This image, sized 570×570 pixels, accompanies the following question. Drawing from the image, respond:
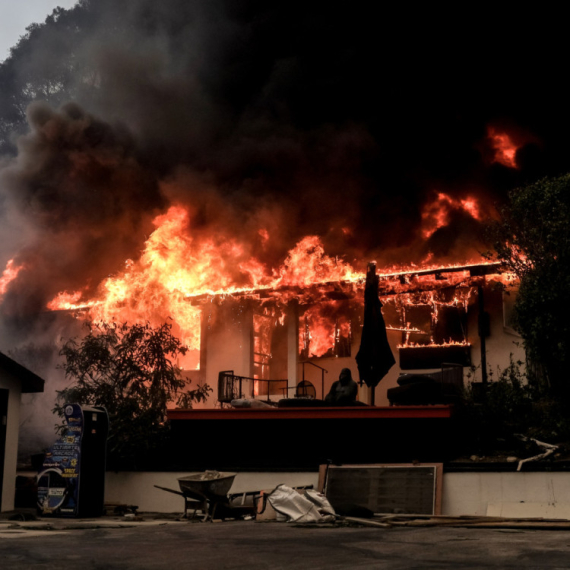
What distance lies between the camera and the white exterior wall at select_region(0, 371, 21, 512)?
12672 millimetres

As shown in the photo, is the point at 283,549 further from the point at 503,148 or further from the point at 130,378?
the point at 503,148

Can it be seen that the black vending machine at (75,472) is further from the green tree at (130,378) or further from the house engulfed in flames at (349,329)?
the house engulfed in flames at (349,329)

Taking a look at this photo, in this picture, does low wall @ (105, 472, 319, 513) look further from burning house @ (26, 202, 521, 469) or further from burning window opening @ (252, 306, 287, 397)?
burning window opening @ (252, 306, 287, 397)

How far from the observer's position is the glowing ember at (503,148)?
2632cm

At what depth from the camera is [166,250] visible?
21484 mm

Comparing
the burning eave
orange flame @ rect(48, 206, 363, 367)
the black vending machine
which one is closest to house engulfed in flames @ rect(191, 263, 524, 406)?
the burning eave

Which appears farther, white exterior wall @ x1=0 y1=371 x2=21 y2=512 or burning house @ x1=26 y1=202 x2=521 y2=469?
burning house @ x1=26 y1=202 x2=521 y2=469

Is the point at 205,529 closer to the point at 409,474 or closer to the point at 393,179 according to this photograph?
the point at 409,474

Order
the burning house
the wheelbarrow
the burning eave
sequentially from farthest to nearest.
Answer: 1. the burning house
2. the burning eave
3. the wheelbarrow

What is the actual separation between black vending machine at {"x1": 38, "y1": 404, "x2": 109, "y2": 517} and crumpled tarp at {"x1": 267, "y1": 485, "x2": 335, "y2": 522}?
9.73ft

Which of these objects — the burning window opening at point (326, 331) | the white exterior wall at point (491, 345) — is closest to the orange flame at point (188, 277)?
the burning window opening at point (326, 331)

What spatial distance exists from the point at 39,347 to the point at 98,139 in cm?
1196

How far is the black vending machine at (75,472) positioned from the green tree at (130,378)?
2119 millimetres

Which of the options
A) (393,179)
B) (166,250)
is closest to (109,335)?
(166,250)
